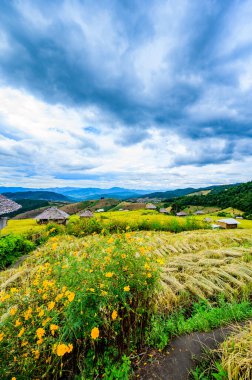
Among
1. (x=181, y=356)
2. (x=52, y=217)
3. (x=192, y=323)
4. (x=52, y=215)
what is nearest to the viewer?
(x=181, y=356)

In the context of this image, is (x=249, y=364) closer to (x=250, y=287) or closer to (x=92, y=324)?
(x=92, y=324)

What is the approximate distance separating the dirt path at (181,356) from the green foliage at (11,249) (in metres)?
7.64

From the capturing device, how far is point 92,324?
2.21 metres

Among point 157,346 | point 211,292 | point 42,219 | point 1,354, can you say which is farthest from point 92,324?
point 42,219

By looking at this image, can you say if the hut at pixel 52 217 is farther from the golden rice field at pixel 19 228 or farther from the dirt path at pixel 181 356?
the dirt path at pixel 181 356

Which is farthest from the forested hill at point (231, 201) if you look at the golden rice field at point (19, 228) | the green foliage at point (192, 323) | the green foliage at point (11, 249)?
the green foliage at point (192, 323)

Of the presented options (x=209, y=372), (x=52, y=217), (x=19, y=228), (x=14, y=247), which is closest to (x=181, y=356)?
(x=209, y=372)

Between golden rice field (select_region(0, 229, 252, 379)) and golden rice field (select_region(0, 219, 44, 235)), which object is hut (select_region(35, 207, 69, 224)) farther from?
golden rice field (select_region(0, 229, 252, 379))

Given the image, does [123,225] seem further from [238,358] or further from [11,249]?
[238,358]

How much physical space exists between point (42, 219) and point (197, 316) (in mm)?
30067

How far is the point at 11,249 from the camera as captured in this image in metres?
8.41

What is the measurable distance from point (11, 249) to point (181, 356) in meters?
8.48

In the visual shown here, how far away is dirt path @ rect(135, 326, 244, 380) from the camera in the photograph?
2.21 metres

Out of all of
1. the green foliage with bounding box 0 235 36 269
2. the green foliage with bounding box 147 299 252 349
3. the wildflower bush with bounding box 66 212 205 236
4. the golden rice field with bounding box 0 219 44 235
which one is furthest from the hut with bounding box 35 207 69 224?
the green foliage with bounding box 147 299 252 349
